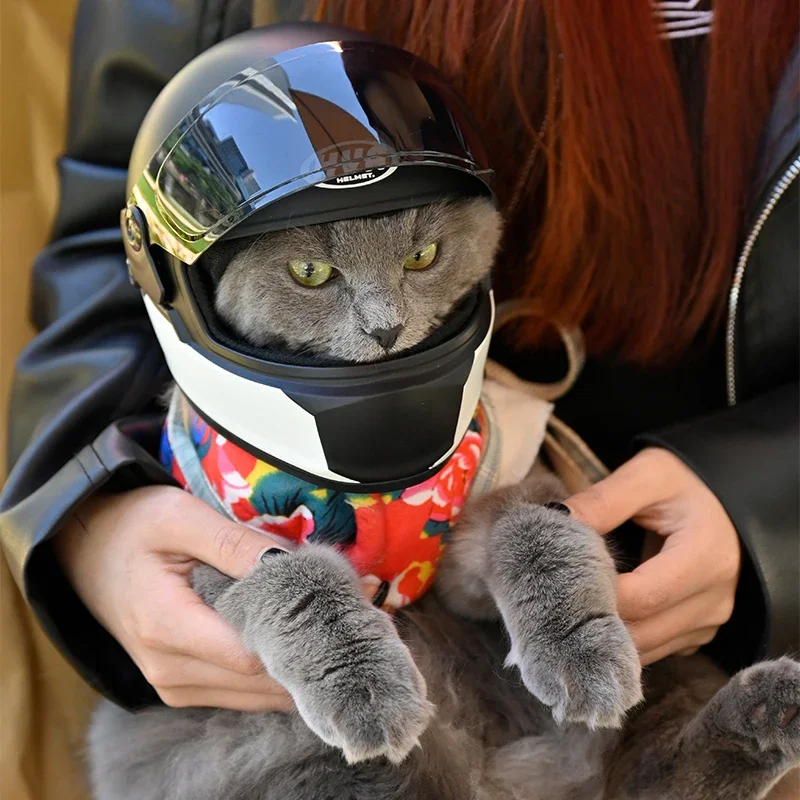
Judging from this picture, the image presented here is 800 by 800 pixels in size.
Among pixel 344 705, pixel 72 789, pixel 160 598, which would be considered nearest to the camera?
pixel 344 705

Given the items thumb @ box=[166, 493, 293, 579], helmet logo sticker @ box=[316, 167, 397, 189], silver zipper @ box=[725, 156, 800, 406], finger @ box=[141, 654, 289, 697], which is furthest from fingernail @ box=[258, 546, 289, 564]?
silver zipper @ box=[725, 156, 800, 406]

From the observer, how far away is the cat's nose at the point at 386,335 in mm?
666

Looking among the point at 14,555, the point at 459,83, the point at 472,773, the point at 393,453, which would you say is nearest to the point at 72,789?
the point at 14,555

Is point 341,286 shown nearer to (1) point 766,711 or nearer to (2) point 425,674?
(2) point 425,674

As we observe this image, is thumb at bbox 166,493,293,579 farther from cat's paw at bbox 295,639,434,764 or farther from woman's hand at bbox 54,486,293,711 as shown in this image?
cat's paw at bbox 295,639,434,764

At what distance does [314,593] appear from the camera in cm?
70

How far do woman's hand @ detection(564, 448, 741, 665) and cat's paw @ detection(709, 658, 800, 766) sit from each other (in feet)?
0.36

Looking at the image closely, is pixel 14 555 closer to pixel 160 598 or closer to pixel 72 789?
pixel 160 598

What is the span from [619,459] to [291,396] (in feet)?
2.13

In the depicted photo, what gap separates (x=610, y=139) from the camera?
86 centimetres

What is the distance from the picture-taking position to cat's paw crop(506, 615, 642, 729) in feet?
2.13

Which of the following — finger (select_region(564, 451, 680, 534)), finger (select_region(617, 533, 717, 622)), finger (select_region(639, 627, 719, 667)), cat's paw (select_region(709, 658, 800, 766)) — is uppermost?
finger (select_region(564, 451, 680, 534))

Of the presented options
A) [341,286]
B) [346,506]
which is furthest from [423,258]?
[346,506]

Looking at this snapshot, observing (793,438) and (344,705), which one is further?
(793,438)
